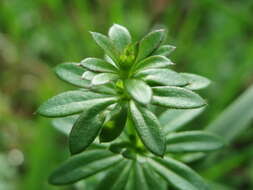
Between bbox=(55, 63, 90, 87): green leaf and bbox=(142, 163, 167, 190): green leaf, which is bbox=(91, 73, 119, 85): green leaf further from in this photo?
bbox=(142, 163, 167, 190): green leaf

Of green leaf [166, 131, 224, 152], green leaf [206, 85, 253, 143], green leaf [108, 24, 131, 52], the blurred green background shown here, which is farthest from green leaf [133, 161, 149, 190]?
the blurred green background

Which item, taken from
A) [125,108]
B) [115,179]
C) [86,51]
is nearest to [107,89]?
[125,108]

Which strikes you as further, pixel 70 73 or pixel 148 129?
pixel 70 73

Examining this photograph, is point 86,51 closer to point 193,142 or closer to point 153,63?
point 193,142

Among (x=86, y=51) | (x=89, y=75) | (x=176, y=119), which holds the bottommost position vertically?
(x=86, y=51)

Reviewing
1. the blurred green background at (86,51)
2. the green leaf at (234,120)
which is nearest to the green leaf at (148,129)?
the green leaf at (234,120)

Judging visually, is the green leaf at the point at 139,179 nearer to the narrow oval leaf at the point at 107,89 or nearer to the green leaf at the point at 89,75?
the narrow oval leaf at the point at 107,89
